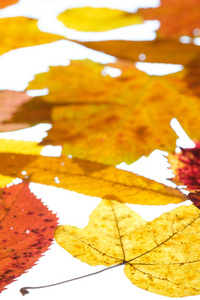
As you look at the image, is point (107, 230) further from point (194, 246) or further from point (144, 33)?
point (144, 33)

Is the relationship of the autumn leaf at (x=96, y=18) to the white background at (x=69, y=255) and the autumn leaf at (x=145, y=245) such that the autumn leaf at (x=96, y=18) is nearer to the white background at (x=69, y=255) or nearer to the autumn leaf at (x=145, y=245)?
the white background at (x=69, y=255)

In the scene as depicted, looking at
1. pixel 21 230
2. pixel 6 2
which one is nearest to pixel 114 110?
pixel 21 230

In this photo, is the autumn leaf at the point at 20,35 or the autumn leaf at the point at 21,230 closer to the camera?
the autumn leaf at the point at 21,230

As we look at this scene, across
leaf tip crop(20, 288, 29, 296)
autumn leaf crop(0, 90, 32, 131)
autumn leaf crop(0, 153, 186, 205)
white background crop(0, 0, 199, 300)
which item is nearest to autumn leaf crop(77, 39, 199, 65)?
white background crop(0, 0, 199, 300)

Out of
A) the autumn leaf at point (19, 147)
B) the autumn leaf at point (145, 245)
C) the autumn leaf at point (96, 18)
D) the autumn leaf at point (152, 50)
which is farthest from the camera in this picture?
the autumn leaf at point (96, 18)

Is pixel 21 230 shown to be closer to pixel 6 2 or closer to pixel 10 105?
pixel 10 105

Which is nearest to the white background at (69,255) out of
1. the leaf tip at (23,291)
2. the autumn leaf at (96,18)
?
the leaf tip at (23,291)

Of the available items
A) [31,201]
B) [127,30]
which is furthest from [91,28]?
[31,201]
